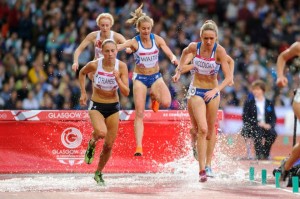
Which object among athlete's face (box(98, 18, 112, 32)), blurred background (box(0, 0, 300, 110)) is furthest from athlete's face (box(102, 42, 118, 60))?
blurred background (box(0, 0, 300, 110))

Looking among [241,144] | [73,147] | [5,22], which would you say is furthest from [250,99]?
[5,22]

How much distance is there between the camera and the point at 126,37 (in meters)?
23.4

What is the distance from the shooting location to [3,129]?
17.4 meters

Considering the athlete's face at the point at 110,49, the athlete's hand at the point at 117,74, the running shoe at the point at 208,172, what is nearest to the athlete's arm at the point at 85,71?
the athlete's face at the point at 110,49

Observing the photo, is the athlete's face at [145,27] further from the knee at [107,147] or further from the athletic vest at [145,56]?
the knee at [107,147]

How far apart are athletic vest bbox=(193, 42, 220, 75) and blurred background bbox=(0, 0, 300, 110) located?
5.26 m

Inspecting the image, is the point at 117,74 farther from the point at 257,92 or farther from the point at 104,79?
the point at 257,92

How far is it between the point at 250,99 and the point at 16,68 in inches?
216

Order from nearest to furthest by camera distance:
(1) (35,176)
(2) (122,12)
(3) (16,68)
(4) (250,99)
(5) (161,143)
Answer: (1) (35,176)
(5) (161,143)
(4) (250,99)
(3) (16,68)
(2) (122,12)

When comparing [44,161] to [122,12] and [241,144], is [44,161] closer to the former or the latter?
[241,144]

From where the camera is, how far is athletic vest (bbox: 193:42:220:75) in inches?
597

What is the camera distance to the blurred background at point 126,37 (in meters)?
21.8

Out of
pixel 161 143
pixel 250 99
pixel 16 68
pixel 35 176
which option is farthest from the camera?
pixel 16 68

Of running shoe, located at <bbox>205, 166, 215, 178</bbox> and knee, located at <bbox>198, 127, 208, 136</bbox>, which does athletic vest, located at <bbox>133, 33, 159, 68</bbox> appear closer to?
knee, located at <bbox>198, 127, 208, 136</bbox>
